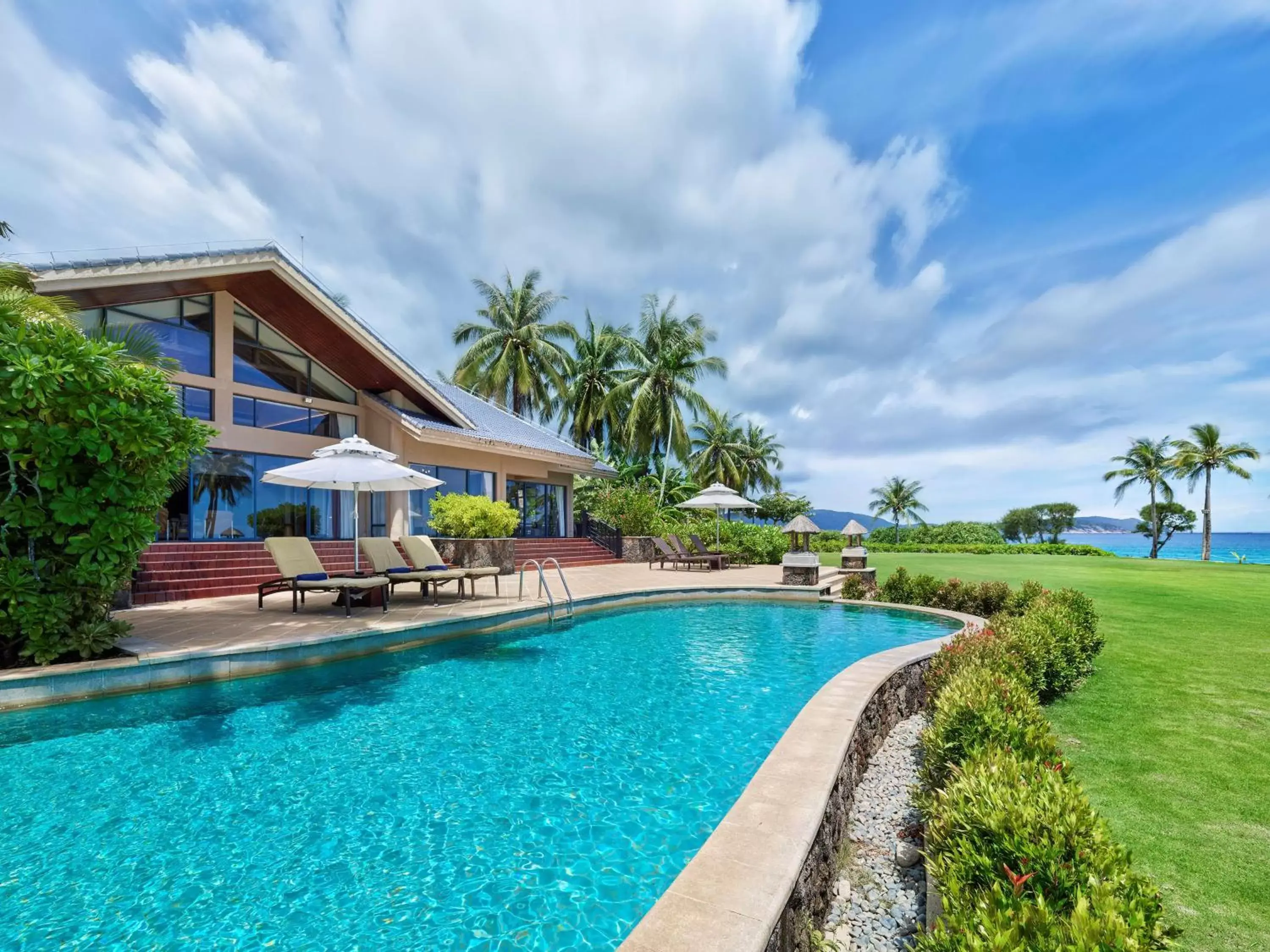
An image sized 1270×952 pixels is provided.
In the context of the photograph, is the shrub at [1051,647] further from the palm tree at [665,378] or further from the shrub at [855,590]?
the palm tree at [665,378]

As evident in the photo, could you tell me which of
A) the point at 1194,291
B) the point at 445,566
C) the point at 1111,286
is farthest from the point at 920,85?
the point at 445,566

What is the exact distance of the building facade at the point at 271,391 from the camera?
44.8 feet

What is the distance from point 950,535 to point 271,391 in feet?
145

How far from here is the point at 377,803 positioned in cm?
396

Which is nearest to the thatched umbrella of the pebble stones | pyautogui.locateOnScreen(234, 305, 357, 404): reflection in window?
the pebble stones

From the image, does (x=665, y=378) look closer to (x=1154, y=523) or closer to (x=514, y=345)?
(x=514, y=345)

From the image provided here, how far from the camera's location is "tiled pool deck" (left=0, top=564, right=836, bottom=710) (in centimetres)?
621

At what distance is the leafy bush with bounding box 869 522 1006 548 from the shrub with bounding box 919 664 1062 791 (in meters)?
38.0

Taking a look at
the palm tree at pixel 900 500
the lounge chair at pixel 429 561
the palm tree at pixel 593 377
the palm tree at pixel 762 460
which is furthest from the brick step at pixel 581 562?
the palm tree at pixel 900 500

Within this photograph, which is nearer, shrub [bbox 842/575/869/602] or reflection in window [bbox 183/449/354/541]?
shrub [bbox 842/575/869/602]

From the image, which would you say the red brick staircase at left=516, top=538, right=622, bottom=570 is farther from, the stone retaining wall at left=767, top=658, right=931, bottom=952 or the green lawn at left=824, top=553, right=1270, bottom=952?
the green lawn at left=824, top=553, right=1270, bottom=952

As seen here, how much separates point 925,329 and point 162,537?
78.8 feet

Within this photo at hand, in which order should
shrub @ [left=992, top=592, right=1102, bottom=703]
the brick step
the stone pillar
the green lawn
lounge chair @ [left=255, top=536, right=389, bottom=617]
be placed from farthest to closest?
the brick step < the stone pillar < lounge chair @ [left=255, top=536, right=389, bottom=617] < shrub @ [left=992, top=592, right=1102, bottom=703] < the green lawn

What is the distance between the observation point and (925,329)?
66.4 ft
